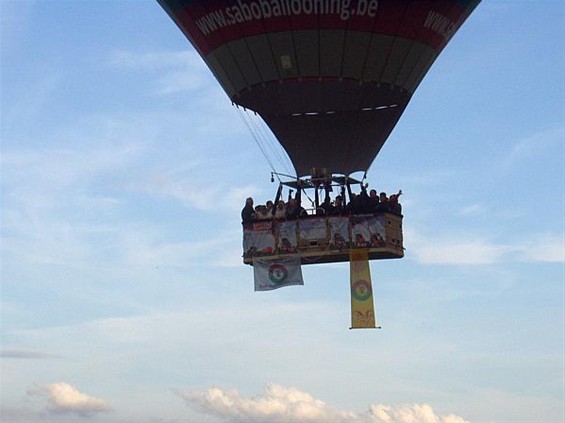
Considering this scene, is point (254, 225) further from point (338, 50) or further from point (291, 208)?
point (338, 50)

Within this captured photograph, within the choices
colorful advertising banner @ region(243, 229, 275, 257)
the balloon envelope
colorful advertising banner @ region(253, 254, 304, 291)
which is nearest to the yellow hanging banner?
colorful advertising banner @ region(253, 254, 304, 291)

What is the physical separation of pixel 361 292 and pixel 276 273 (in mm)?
2248

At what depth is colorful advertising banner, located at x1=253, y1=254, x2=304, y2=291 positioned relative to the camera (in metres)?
61.8

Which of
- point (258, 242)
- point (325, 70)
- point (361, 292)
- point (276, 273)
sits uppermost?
point (325, 70)

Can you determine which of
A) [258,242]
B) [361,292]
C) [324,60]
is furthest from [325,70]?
[361,292]

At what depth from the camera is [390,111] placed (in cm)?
6300

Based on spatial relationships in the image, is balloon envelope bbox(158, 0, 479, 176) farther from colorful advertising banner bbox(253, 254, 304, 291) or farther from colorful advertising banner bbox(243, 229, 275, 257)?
colorful advertising banner bbox(253, 254, 304, 291)

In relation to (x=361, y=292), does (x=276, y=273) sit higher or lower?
higher

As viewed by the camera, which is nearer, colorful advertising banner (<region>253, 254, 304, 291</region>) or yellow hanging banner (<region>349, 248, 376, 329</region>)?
yellow hanging banner (<region>349, 248, 376, 329</region>)

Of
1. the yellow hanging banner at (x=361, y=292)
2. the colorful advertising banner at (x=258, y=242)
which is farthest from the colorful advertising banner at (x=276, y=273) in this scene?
the yellow hanging banner at (x=361, y=292)

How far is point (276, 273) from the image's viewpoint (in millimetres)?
61938

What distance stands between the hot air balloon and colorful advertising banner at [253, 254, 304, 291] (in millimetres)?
314

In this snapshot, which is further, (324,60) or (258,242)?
(258,242)

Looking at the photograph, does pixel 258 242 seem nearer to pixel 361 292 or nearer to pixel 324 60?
pixel 361 292
